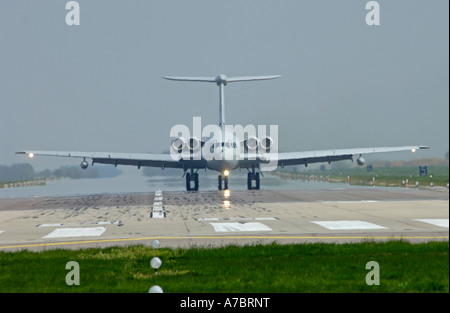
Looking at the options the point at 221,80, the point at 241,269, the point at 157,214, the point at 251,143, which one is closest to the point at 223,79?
the point at 221,80

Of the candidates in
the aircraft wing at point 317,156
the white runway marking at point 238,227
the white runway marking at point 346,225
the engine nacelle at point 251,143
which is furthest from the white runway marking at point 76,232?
the engine nacelle at point 251,143

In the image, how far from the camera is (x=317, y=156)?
5122 centimetres

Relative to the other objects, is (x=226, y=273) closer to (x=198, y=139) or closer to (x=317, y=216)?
(x=317, y=216)

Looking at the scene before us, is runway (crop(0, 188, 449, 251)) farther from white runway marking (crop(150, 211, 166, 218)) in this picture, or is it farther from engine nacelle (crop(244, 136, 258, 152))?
engine nacelle (crop(244, 136, 258, 152))

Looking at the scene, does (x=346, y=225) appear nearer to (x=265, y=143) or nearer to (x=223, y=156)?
(x=223, y=156)

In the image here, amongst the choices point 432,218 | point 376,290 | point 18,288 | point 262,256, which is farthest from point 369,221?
point 18,288

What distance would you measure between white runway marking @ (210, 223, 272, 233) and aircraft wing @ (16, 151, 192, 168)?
2686 cm

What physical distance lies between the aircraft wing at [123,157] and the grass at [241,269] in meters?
32.1

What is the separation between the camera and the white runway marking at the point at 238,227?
20.2m

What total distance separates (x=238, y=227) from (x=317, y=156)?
31.5 metres

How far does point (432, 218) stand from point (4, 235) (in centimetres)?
1695

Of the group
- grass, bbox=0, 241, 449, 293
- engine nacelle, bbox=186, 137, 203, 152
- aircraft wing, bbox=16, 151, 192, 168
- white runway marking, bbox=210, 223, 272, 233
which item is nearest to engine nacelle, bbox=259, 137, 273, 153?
engine nacelle, bbox=186, 137, 203, 152

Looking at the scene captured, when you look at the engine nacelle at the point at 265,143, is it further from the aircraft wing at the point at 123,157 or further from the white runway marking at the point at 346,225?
the white runway marking at the point at 346,225

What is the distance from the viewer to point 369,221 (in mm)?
22203
